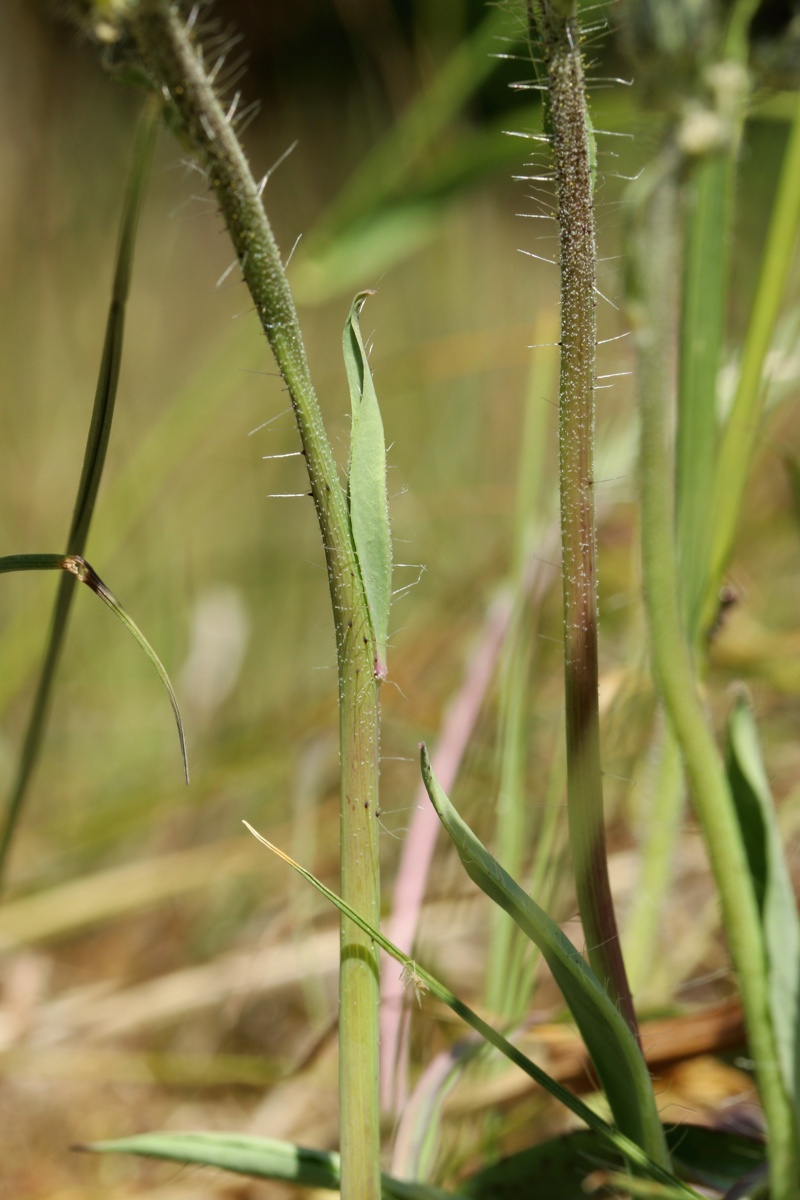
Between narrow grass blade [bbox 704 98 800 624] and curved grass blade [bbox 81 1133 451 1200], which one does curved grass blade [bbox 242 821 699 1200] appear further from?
narrow grass blade [bbox 704 98 800 624]

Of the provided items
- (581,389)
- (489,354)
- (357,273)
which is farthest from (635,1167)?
(489,354)

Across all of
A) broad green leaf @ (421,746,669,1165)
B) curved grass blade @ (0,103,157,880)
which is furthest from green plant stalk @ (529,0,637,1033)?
curved grass blade @ (0,103,157,880)

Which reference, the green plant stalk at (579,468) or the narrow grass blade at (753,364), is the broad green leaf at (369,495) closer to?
the green plant stalk at (579,468)

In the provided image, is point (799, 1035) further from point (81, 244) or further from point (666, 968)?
point (81, 244)

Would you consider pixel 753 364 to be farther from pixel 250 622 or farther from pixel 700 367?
pixel 250 622

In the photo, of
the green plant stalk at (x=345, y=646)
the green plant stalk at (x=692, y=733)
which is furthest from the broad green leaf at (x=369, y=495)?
the green plant stalk at (x=692, y=733)

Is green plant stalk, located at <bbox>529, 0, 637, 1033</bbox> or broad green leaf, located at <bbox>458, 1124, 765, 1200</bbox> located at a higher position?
green plant stalk, located at <bbox>529, 0, 637, 1033</bbox>
